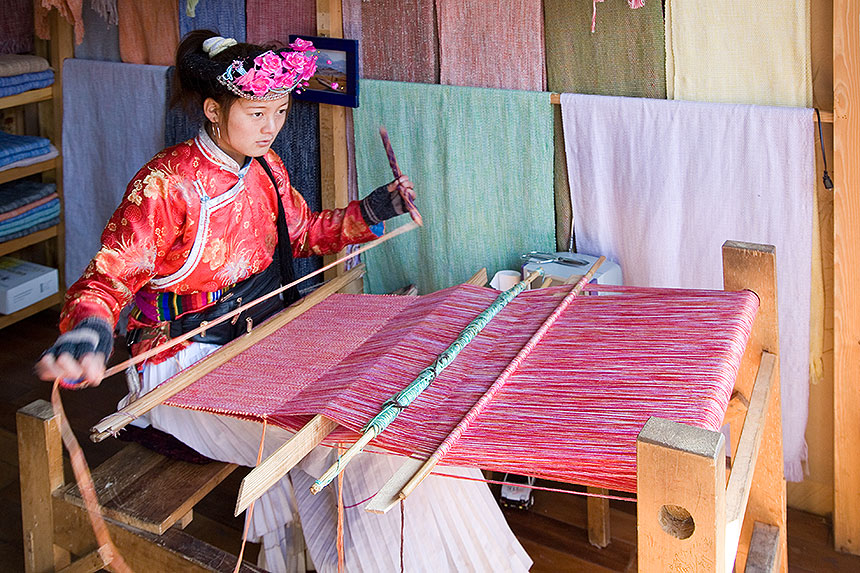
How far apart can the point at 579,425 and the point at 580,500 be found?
153 centimetres

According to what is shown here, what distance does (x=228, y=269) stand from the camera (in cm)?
250

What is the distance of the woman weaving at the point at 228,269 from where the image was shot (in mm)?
2291

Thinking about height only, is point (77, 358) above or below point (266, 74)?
below

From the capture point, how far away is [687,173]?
9.29ft

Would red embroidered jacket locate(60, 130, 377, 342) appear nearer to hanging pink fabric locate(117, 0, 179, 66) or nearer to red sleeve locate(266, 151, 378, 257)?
red sleeve locate(266, 151, 378, 257)

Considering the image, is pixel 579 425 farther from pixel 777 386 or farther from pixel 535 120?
pixel 535 120

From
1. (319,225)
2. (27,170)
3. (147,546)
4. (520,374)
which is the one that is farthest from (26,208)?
(520,374)

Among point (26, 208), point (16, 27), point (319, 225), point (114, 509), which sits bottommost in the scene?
point (114, 509)

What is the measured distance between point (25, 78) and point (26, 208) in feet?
1.91

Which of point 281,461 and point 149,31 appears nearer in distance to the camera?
point 281,461

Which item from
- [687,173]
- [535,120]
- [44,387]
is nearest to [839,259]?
[687,173]

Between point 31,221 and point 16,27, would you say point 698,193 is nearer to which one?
point 31,221

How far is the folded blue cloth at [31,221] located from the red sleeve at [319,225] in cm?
210

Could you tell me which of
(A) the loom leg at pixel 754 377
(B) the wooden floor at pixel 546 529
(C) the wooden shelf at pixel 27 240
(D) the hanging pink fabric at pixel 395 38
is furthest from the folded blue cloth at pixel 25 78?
(A) the loom leg at pixel 754 377
